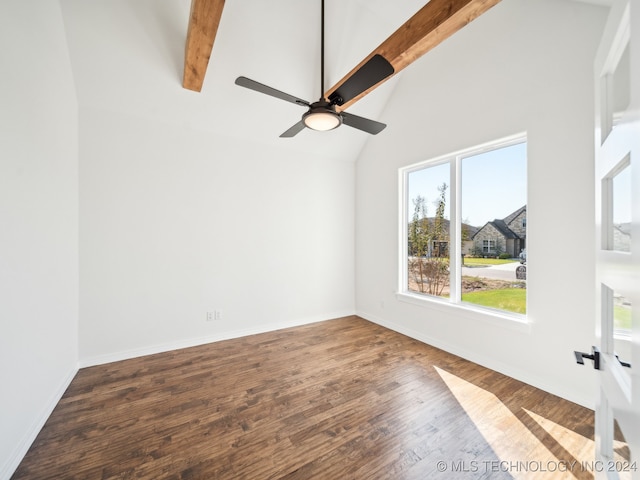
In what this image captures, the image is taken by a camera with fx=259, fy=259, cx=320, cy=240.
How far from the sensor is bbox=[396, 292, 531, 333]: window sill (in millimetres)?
2482

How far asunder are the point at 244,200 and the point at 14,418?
2705 mm

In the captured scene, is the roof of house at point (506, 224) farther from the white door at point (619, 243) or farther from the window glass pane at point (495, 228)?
the white door at point (619, 243)

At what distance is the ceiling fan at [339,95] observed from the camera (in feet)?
5.56

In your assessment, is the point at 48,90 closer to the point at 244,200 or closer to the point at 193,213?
the point at 193,213

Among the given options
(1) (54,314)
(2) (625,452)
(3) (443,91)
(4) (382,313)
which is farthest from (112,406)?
(3) (443,91)

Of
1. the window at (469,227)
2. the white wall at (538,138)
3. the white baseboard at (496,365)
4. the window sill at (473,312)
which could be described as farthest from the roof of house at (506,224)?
the white baseboard at (496,365)

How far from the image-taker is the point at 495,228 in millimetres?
2799

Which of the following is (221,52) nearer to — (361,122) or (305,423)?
(361,122)

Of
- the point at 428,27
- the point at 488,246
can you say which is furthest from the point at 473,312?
the point at 428,27

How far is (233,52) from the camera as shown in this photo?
2.67m

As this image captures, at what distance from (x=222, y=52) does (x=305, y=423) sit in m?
3.45

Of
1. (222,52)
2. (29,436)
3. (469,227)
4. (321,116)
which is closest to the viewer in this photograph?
(29,436)

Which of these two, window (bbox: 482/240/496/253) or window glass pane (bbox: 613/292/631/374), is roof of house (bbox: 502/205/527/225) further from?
window glass pane (bbox: 613/292/631/374)

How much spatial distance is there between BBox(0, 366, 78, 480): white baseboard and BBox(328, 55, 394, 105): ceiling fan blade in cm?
310
